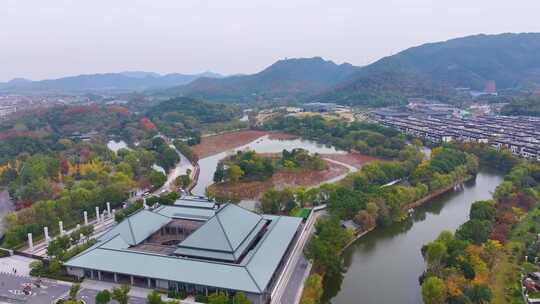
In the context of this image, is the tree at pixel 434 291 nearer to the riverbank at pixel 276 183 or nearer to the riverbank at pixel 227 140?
the riverbank at pixel 276 183

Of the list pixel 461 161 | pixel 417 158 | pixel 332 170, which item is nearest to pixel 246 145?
pixel 332 170

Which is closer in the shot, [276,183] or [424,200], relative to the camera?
[424,200]

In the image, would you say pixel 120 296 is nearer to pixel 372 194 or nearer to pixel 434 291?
pixel 434 291

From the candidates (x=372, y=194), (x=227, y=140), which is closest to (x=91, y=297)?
(x=372, y=194)

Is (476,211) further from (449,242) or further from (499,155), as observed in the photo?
(499,155)

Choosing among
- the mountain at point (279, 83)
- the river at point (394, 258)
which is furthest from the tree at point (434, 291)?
the mountain at point (279, 83)

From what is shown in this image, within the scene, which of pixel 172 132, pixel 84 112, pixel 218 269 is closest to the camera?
pixel 218 269
